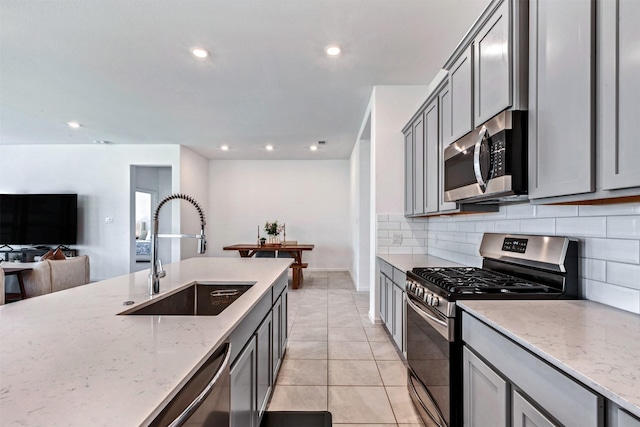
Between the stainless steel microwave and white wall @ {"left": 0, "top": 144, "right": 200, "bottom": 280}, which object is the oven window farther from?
white wall @ {"left": 0, "top": 144, "right": 200, "bottom": 280}

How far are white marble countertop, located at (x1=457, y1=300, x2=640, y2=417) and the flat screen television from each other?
24.0ft

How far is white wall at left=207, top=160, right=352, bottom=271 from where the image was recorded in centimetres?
784

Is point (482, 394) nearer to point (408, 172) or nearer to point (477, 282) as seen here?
point (477, 282)

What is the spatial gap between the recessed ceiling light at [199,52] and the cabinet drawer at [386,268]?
2.55m

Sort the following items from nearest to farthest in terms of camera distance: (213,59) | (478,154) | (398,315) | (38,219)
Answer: (478,154), (398,315), (213,59), (38,219)

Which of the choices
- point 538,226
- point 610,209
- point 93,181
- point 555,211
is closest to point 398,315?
point 538,226

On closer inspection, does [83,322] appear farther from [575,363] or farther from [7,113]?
[7,113]

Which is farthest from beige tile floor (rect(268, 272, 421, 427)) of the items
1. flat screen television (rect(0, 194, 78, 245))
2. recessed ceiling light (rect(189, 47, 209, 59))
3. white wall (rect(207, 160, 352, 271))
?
flat screen television (rect(0, 194, 78, 245))

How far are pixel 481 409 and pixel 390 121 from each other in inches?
120

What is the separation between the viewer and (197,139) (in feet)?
20.0

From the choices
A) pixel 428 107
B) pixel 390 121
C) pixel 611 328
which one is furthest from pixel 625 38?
pixel 390 121

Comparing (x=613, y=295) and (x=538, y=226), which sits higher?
(x=538, y=226)

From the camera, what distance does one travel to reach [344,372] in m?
2.55

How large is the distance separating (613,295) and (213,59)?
332 cm
